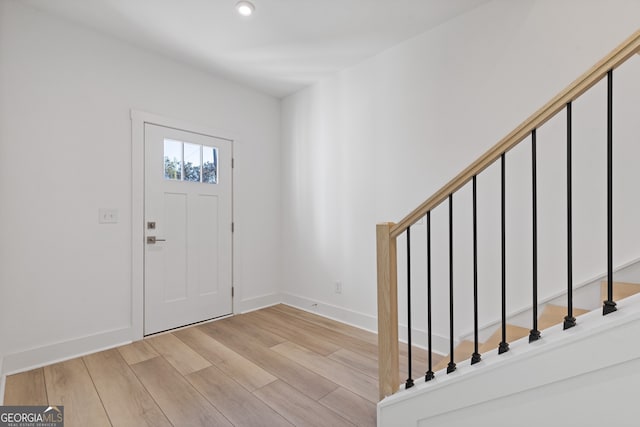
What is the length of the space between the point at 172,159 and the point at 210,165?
39 cm

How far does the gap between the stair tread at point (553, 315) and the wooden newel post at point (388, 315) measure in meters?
0.87

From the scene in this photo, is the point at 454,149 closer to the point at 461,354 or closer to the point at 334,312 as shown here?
the point at 461,354

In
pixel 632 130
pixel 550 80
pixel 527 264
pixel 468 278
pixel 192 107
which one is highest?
pixel 192 107

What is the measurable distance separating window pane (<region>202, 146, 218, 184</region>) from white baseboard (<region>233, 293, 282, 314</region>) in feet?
4.70

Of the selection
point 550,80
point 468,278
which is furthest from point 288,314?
point 550,80

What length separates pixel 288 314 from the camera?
3324 mm

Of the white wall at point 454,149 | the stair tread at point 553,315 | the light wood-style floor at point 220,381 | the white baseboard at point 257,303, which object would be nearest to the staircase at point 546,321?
the stair tread at point 553,315

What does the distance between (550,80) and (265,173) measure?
2.85 m

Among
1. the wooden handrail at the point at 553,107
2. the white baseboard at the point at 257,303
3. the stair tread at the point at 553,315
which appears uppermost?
the wooden handrail at the point at 553,107

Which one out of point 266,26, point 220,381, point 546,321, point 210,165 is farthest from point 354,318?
point 266,26

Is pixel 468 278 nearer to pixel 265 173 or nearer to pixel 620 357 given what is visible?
pixel 620 357

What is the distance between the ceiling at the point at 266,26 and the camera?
7.11ft

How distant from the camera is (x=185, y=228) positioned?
296 cm

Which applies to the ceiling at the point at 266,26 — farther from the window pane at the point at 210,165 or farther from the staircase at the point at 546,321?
the staircase at the point at 546,321
